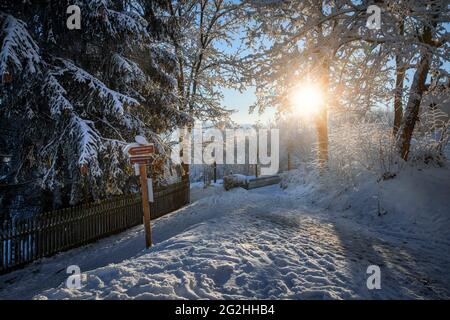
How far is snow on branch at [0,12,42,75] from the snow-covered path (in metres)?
4.79

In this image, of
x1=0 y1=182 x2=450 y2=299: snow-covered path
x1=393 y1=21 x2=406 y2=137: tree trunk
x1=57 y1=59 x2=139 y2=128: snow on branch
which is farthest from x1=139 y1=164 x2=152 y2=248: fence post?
x1=393 y1=21 x2=406 y2=137: tree trunk

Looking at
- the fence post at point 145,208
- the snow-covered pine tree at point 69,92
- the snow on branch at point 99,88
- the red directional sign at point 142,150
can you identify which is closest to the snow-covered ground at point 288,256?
the fence post at point 145,208

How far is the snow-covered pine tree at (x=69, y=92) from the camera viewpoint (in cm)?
616

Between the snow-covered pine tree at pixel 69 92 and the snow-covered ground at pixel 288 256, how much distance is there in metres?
2.54

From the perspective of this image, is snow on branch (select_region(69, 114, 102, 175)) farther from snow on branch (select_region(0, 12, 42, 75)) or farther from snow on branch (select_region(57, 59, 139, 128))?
snow on branch (select_region(0, 12, 42, 75))

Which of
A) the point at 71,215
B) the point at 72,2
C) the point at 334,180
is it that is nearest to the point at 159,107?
the point at 72,2

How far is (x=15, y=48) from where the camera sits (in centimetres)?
534

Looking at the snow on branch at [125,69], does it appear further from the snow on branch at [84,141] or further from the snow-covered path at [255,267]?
the snow-covered path at [255,267]

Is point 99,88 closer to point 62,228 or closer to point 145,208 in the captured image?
point 145,208

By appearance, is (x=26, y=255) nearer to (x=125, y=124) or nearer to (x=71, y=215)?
(x=71, y=215)

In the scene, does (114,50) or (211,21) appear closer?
(114,50)
